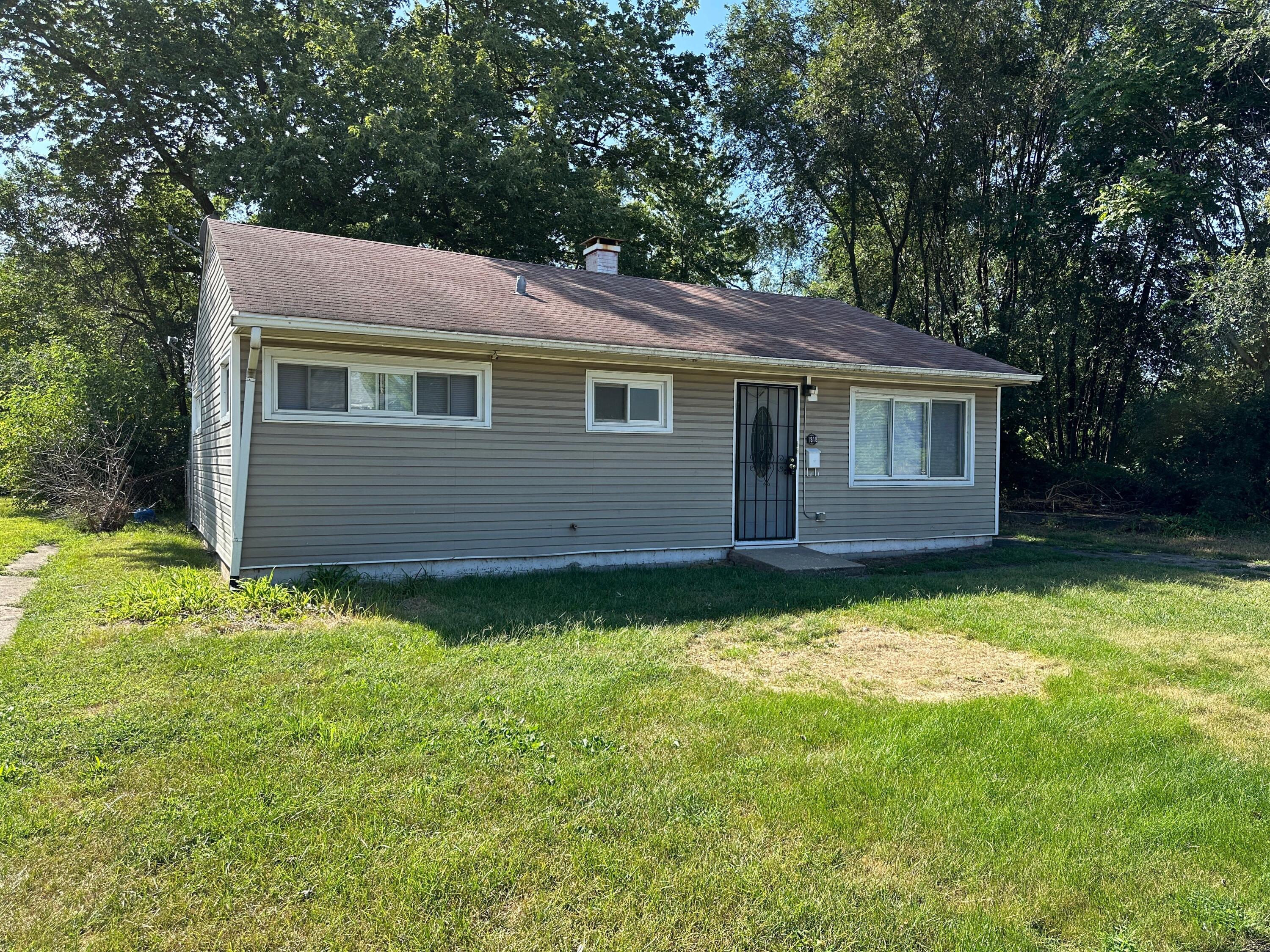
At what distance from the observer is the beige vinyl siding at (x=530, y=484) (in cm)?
722

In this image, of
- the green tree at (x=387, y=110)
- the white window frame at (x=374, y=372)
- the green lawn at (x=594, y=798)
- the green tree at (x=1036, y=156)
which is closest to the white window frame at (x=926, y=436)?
the green lawn at (x=594, y=798)

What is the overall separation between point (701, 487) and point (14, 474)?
11.7m

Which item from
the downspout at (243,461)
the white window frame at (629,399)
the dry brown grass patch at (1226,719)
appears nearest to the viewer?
the dry brown grass patch at (1226,719)

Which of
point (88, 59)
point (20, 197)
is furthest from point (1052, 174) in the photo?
point (20, 197)

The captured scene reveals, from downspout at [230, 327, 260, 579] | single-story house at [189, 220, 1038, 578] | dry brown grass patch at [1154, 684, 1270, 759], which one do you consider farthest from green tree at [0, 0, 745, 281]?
dry brown grass patch at [1154, 684, 1270, 759]

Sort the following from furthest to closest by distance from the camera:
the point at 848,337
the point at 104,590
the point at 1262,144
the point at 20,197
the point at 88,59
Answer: the point at 20,197 → the point at 88,59 → the point at 1262,144 → the point at 848,337 → the point at 104,590

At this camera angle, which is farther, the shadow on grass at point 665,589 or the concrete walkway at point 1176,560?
the concrete walkway at point 1176,560

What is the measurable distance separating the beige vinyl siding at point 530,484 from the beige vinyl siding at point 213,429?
826 millimetres

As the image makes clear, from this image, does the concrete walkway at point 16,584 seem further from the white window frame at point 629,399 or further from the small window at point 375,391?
the white window frame at point 629,399

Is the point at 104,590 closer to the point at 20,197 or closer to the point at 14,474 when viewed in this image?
the point at 14,474

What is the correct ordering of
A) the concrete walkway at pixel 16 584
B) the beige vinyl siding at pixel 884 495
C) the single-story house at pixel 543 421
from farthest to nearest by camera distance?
1. the beige vinyl siding at pixel 884 495
2. the single-story house at pixel 543 421
3. the concrete walkway at pixel 16 584

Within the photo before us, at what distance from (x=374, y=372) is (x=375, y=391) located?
0.18 m

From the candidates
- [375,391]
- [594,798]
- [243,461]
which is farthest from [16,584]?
[594,798]

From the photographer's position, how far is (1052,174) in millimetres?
18047
